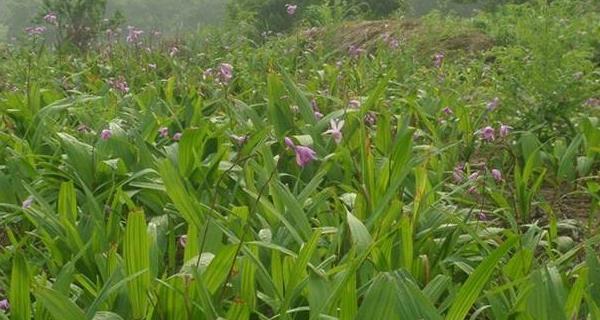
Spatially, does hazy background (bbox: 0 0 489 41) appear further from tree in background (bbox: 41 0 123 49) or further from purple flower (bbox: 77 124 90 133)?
purple flower (bbox: 77 124 90 133)

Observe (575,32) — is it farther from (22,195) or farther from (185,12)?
(185,12)

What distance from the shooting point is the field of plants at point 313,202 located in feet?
5.66

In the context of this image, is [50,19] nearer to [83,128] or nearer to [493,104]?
[83,128]

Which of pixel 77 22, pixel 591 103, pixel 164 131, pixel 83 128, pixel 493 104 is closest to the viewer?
pixel 164 131

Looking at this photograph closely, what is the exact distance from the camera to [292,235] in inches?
82.0

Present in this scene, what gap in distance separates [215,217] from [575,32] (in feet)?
7.81

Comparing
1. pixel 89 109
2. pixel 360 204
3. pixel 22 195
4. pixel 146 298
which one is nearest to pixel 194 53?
pixel 89 109

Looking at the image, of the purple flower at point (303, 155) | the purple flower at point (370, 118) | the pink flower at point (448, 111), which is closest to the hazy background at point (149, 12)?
the pink flower at point (448, 111)

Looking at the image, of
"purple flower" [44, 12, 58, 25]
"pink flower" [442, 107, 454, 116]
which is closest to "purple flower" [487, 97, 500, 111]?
"pink flower" [442, 107, 454, 116]

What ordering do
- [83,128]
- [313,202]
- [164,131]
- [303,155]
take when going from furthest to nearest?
[83,128], [164,131], [313,202], [303,155]

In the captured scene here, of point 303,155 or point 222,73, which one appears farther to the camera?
point 222,73

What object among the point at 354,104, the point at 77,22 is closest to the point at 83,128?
the point at 354,104

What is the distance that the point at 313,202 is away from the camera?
2.36 m

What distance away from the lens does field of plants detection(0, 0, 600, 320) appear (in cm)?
172
